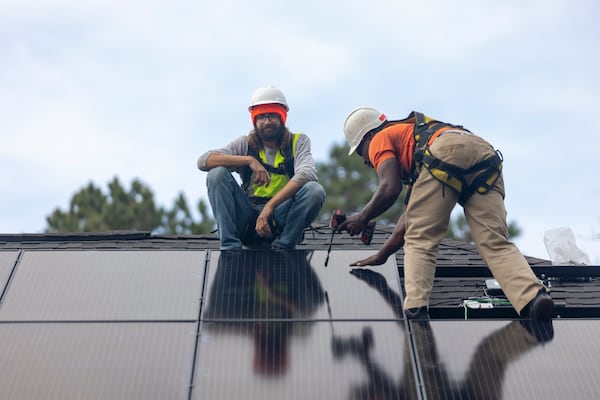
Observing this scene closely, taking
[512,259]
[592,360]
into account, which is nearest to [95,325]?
[512,259]

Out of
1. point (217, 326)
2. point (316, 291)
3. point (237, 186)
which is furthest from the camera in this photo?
point (237, 186)

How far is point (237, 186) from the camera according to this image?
793 cm

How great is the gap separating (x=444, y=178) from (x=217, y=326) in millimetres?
1976

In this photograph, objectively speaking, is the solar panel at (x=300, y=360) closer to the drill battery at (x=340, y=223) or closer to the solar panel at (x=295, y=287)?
the solar panel at (x=295, y=287)

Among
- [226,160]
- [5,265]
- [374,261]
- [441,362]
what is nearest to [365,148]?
[374,261]

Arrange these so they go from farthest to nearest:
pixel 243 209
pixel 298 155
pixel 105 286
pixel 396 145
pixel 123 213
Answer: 1. pixel 123 213
2. pixel 298 155
3. pixel 243 209
4. pixel 396 145
5. pixel 105 286

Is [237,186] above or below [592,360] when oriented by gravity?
above

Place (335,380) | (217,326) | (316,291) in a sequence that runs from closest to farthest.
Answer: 1. (335,380)
2. (217,326)
3. (316,291)

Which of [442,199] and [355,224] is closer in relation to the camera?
[442,199]

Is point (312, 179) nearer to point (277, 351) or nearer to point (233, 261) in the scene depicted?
point (233, 261)

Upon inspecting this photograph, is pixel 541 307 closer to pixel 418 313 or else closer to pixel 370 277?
pixel 418 313

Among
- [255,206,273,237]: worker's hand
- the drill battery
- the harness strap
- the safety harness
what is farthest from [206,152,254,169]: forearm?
the harness strap

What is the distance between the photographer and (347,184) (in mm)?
32875

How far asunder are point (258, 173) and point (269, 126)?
1.60 ft
